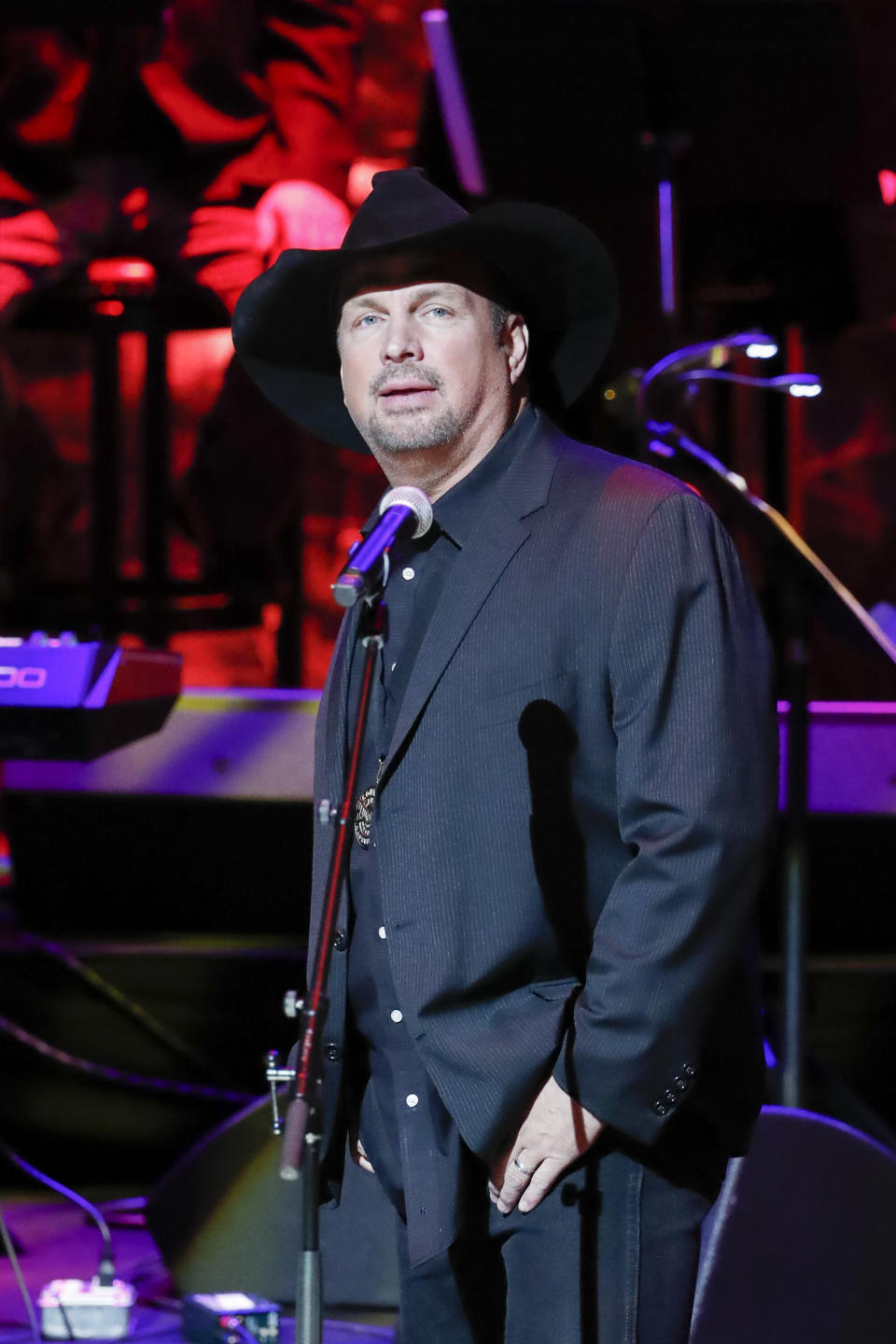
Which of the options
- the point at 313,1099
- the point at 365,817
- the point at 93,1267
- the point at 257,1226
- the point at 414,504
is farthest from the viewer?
the point at 93,1267

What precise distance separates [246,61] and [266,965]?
3503mm

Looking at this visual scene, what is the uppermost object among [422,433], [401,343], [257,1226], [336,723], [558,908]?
[401,343]

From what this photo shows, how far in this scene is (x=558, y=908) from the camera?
1.49 meters

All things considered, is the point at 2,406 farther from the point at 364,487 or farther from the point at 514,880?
the point at 514,880

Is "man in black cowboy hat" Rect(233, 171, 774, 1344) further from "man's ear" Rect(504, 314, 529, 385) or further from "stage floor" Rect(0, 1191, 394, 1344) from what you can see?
"stage floor" Rect(0, 1191, 394, 1344)

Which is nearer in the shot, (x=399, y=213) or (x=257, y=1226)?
(x=399, y=213)

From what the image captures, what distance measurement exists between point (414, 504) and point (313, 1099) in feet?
1.71

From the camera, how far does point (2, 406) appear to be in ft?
18.6

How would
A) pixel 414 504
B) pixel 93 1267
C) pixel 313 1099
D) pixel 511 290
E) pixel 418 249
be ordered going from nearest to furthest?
pixel 313 1099 → pixel 414 504 → pixel 418 249 → pixel 511 290 → pixel 93 1267

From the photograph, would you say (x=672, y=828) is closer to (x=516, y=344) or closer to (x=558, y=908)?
(x=558, y=908)

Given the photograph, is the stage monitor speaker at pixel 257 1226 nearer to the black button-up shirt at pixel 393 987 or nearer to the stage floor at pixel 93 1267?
the stage floor at pixel 93 1267

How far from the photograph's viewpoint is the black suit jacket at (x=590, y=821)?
1388 mm

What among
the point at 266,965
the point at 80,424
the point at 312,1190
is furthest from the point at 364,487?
the point at 312,1190

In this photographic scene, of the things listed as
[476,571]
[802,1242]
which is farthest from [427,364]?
[802,1242]
